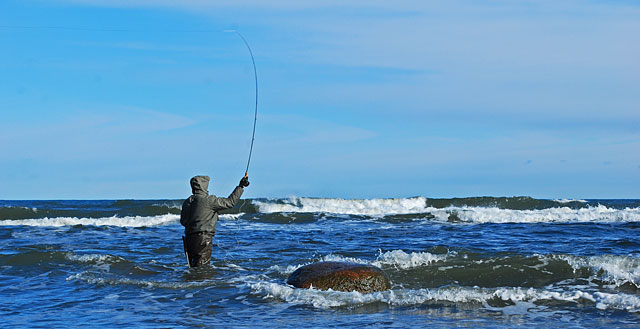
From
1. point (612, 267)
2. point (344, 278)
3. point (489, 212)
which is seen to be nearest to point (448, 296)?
point (344, 278)

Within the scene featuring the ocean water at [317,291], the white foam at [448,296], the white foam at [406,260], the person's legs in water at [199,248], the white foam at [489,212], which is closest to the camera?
the ocean water at [317,291]

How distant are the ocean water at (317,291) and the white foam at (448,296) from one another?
21 mm

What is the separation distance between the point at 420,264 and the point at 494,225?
1024cm

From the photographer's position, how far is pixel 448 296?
8094mm

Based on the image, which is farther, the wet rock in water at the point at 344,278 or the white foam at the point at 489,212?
the white foam at the point at 489,212

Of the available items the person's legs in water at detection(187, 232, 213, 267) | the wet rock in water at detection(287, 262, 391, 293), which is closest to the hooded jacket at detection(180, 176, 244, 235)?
the person's legs in water at detection(187, 232, 213, 267)

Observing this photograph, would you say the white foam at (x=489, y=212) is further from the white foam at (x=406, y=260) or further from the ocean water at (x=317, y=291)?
the white foam at (x=406, y=260)

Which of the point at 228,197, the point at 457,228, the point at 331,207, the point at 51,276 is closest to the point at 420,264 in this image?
the point at 228,197

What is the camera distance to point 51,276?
418 inches

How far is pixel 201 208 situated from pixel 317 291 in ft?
8.41

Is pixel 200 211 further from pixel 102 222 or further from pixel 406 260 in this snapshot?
pixel 102 222

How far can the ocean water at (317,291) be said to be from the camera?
281 inches

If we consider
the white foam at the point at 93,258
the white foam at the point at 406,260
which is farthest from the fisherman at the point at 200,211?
the white foam at the point at 406,260

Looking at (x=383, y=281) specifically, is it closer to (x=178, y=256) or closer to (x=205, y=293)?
(x=205, y=293)
